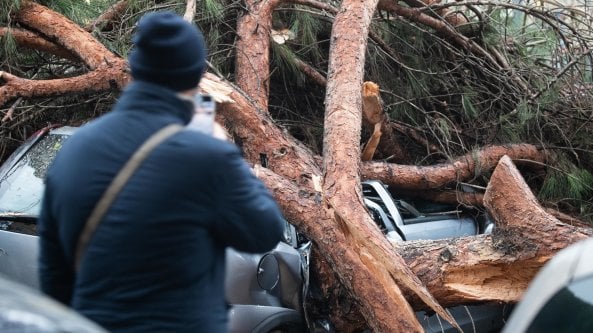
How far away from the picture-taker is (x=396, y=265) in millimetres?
3840

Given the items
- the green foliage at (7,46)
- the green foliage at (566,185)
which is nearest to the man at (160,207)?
the green foliage at (7,46)

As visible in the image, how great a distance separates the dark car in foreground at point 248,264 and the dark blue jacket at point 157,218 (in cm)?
196

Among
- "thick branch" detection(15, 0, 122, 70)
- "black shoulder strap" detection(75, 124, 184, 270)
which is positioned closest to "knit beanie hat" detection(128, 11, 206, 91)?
"black shoulder strap" detection(75, 124, 184, 270)

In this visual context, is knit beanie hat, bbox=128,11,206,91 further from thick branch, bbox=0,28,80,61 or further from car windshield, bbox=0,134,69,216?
thick branch, bbox=0,28,80,61

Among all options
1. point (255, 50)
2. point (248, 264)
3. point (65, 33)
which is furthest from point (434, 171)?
point (65, 33)

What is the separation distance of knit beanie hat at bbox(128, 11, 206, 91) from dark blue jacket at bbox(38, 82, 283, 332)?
0.12 feet

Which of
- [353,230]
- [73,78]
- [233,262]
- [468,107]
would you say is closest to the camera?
[233,262]

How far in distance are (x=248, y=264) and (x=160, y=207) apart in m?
2.21

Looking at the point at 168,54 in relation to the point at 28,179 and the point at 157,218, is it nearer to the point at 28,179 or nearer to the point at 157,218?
the point at 157,218

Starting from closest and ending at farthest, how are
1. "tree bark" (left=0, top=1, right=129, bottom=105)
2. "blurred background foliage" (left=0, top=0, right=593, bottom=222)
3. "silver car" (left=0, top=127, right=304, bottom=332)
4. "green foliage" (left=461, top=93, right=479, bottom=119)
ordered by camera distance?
"silver car" (left=0, top=127, right=304, bottom=332) < "tree bark" (left=0, top=1, right=129, bottom=105) < "blurred background foliage" (left=0, top=0, right=593, bottom=222) < "green foliage" (left=461, top=93, right=479, bottom=119)

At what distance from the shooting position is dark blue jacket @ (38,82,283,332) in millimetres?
1719

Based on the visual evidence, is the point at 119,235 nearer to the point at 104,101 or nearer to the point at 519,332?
the point at 519,332

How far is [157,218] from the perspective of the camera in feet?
5.64

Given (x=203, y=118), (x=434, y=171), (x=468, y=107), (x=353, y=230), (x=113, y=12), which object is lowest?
(x=434, y=171)
